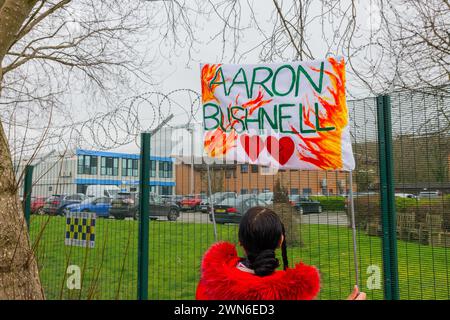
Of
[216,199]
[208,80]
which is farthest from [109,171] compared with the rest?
[208,80]

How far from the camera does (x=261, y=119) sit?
3.56 meters

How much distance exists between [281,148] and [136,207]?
202cm

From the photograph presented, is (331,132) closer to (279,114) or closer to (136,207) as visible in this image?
(279,114)

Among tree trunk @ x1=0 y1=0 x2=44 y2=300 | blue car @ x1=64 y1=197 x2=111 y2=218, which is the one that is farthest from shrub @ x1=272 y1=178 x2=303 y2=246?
blue car @ x1=64 y1=197 x2=111 y2=218

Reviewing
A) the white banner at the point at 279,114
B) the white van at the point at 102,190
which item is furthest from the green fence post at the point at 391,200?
the white van at the point at 102,190

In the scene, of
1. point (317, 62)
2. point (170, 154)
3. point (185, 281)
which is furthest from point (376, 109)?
point (185, 281)

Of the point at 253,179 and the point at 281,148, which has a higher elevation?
the point at 281,148

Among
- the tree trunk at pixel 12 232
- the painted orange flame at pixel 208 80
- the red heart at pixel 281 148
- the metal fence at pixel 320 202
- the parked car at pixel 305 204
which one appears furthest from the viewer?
the painted orange flame at pixel 208 80

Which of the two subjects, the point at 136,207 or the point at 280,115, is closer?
the point at 280,115

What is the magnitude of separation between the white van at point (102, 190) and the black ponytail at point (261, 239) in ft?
11.1

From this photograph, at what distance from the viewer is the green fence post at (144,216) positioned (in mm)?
4164

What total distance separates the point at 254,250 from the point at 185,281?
168 inches

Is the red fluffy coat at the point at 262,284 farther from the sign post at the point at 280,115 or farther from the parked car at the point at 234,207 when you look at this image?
the parked car at the point at 234,207

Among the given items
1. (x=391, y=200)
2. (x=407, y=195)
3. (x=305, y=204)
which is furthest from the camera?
(x=305, y=204)
